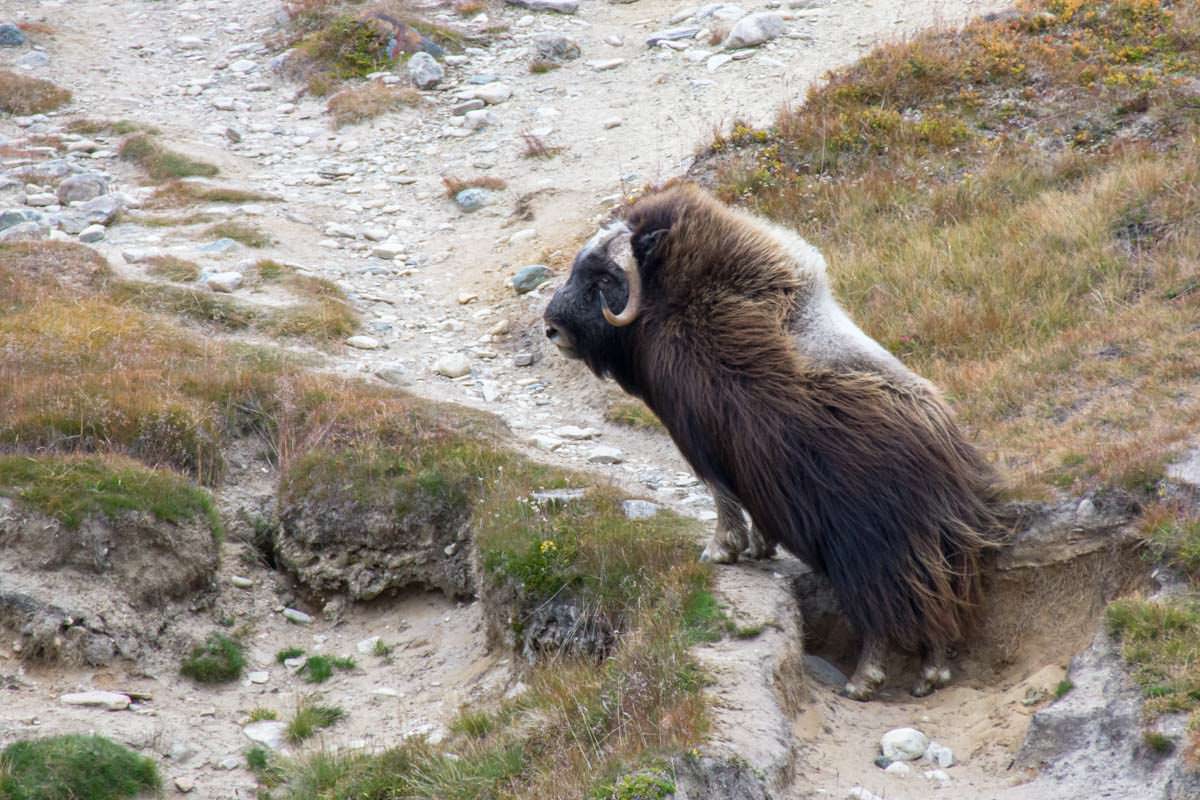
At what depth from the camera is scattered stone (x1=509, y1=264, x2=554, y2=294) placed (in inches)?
535

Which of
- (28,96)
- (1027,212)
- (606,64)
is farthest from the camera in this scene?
(28,96)

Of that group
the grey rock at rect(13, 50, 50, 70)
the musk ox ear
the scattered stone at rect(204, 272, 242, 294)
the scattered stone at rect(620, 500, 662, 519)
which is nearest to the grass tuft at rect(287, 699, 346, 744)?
the scattered stone at rect(620, 500, 662, 519)

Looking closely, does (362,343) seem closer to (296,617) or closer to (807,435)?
(296,617)

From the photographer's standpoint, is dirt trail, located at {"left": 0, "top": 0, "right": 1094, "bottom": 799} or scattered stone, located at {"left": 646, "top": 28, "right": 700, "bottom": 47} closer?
dirt trail, located at {"left": 0, "top": 0, "right": 1094, "bottom": 799}

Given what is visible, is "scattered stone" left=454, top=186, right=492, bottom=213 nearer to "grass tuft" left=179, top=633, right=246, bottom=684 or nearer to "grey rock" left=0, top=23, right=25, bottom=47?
"grass tuft" left=179, top=633, right=246, bottom=684

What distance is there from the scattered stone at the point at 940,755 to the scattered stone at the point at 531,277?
8301 mm

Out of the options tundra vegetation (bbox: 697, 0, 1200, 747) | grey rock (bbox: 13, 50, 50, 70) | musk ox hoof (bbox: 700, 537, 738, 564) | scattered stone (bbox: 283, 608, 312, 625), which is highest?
tundra vegetation (bbox: 697, 0, 1200, 747)

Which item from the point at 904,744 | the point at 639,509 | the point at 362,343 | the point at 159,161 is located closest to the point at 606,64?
the point at 159,161

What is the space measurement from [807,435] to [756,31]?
41.1 feet

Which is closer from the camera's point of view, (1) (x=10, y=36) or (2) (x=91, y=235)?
(2) (x=91, y=235)

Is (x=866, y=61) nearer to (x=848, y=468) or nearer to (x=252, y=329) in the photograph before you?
(x=252, y=329)

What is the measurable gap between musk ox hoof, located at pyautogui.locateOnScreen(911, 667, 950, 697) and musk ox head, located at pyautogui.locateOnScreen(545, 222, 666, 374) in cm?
255

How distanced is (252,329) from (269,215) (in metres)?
3.87

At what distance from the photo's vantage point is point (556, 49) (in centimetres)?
1989
